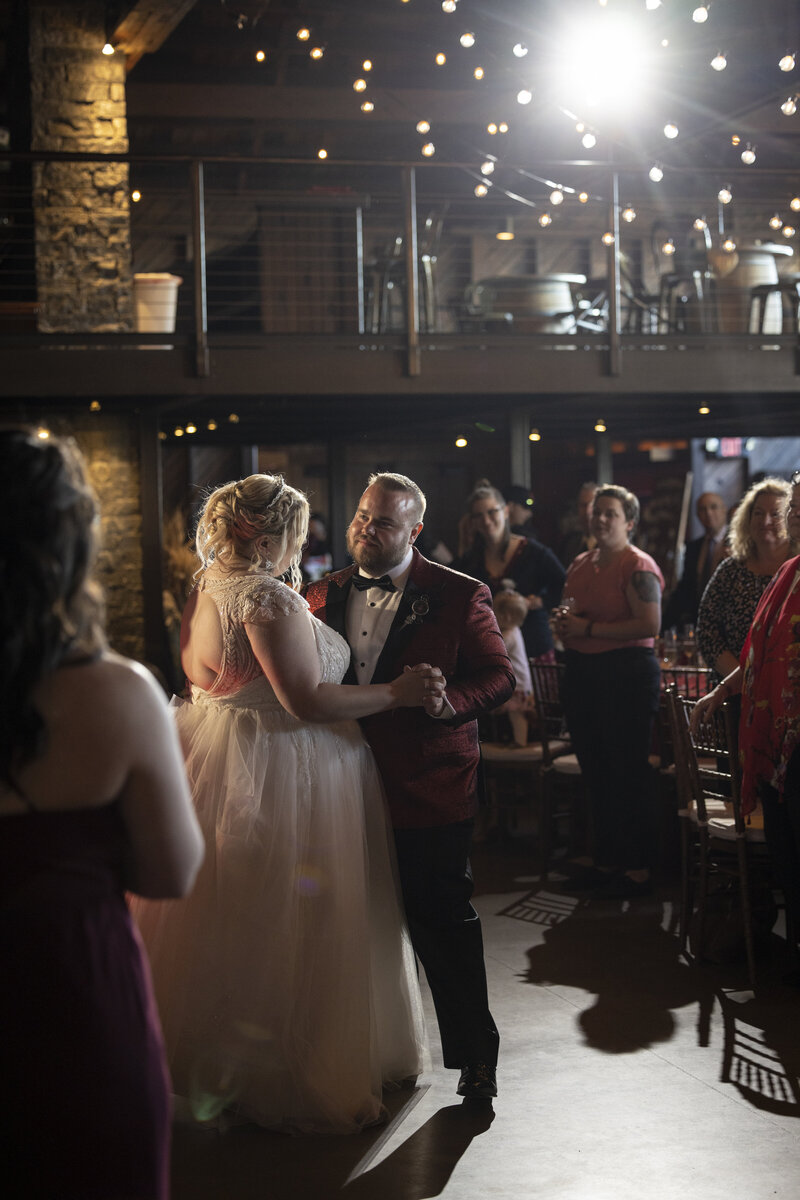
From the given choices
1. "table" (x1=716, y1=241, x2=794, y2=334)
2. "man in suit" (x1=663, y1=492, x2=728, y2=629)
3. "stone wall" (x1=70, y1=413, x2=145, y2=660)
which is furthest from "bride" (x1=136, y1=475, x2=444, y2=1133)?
"table" (x1=716, y1=241, x2=794, y2=334)

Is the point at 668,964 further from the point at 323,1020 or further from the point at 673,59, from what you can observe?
the point at 673,59

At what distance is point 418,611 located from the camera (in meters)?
3.35

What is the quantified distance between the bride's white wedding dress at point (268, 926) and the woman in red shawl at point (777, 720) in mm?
1412

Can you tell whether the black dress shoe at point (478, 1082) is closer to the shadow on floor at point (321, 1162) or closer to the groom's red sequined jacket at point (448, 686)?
the shadow on floor at point (321, 1162)

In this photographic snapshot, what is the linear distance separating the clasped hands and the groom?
13 centimetres

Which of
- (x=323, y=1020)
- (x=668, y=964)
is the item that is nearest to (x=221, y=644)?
(x=323, y=1020)

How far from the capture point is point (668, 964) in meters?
4.53

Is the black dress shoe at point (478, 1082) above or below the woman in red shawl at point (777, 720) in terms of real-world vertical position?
below

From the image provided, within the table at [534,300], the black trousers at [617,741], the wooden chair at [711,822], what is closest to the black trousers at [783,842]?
the wooden chair at [711,822]

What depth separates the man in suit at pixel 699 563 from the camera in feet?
25.0

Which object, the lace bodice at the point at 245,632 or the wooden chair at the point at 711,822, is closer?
the lace bodice at the point at 245,632

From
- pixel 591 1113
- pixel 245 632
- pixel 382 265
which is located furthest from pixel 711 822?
pixel 382 265

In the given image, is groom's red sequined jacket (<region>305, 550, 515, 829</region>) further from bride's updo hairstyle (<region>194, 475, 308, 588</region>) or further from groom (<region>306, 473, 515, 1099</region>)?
bride's updo hairstyle (<region>194, 475, 308, 588</region>)

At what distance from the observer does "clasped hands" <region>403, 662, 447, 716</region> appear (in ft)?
10.0
